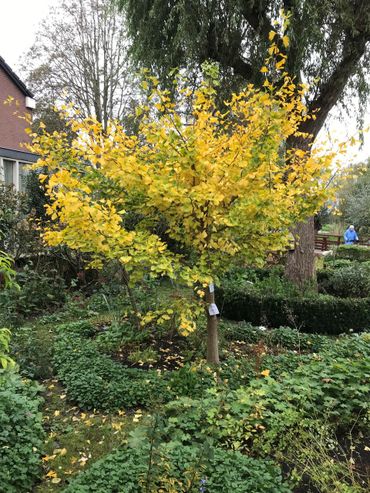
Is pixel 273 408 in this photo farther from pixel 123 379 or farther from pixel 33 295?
pixel 33 295

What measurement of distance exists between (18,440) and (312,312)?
195 inches

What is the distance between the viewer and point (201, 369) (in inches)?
165

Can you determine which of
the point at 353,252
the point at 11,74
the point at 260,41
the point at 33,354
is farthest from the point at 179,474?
the point at 353,252

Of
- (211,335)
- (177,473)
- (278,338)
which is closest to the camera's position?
(177,473)

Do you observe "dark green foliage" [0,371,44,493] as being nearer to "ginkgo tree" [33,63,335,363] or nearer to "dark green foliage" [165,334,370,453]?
"dark green foliage" [165,334,370,453]

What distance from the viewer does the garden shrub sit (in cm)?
230

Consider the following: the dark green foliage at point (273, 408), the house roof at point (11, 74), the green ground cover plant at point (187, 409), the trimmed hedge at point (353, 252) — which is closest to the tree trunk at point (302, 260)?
the green ground cover plant at point (187, 409)

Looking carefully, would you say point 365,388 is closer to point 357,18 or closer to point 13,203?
point 357,18

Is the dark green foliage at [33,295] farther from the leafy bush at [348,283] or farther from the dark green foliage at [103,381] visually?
the leafy bush at [348,283]

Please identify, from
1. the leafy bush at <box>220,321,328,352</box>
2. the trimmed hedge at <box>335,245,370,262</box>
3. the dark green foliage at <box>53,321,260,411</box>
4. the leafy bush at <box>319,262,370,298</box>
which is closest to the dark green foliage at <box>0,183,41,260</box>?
the dark green foliage at <box>53,321,260,411</box>

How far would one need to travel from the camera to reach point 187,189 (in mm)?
3555

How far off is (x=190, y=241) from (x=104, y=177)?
1.07 meters

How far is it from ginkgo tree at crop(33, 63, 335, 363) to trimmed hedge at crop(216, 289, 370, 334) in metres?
2.66

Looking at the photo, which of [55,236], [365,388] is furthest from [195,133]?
[365,388]
